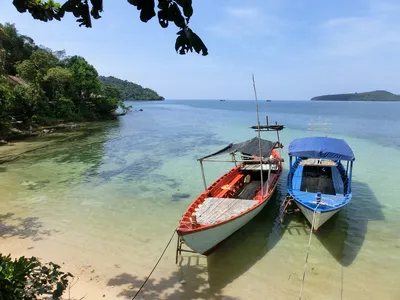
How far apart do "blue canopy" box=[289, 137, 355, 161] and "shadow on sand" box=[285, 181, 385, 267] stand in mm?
2210

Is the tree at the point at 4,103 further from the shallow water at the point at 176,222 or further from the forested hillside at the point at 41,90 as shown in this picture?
the shallow water at the point at 176,222

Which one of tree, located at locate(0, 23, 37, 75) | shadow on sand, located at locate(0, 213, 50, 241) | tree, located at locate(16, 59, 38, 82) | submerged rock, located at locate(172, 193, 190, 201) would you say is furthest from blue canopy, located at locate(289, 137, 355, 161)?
tree, located at locate(0, 23, 37, 75)

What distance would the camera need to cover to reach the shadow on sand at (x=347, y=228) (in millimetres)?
8516

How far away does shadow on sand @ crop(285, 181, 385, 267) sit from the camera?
8516mm

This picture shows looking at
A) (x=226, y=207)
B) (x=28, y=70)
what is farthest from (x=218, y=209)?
(x=28, y=70)

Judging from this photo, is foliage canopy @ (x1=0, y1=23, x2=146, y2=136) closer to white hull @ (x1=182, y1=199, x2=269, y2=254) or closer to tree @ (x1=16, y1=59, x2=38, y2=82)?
tree @ (x1=16, y1=59, x2=38, y2=82)

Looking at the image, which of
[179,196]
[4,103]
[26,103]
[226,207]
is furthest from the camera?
[26,103]

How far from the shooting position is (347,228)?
9.88 m

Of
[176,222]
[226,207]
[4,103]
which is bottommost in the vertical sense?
[176,222]

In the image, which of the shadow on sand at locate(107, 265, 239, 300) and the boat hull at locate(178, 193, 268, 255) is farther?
the boat hull at locate(178, 193, 268, 255)

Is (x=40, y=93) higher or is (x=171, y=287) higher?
(x=40, y=93)

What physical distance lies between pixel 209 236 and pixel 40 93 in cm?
3367

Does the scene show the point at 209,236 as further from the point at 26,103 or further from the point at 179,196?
the point at 26,103

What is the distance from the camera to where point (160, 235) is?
9.44 m
